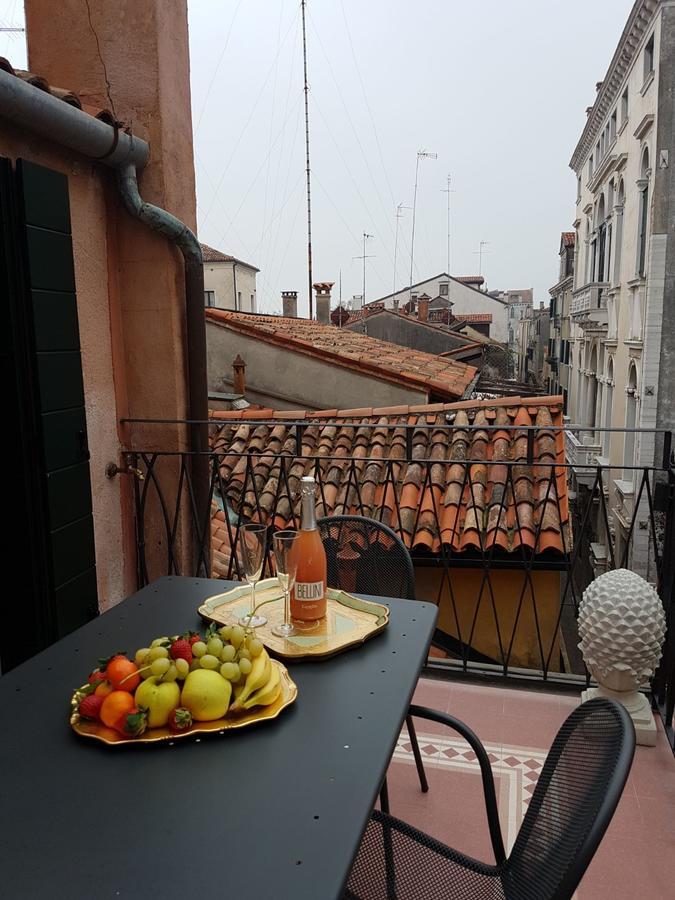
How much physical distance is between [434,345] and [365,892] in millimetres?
21246

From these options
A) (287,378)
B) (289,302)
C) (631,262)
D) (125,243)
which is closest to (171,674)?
(125,243)

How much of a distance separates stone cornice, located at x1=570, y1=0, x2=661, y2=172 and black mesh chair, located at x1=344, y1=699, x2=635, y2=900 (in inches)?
534

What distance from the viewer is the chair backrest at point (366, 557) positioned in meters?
2.34

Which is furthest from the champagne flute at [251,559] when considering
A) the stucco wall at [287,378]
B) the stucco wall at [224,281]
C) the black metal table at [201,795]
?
the stucco wall at [224,281]

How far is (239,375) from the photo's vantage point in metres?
8.80

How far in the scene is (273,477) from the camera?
20.2ft

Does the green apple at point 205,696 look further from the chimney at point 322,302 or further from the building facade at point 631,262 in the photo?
the chimney at point 322,302

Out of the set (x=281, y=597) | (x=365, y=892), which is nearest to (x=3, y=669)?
(x=281, y=597)

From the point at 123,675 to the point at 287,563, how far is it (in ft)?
1.69

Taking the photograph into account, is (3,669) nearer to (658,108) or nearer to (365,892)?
(365,892)

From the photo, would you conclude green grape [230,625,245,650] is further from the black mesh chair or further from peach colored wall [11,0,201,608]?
peach colored wall [11,0,201,608]

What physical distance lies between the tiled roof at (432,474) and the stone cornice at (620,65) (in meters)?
9.31

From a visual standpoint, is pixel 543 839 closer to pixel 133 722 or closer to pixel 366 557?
pixel 133 722

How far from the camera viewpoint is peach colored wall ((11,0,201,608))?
323cm
